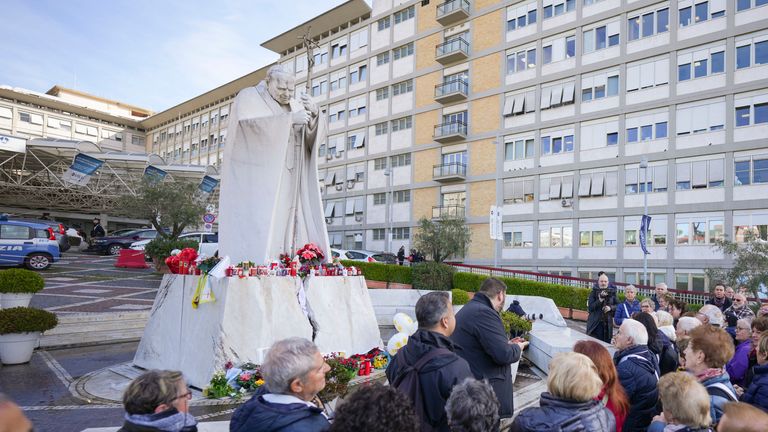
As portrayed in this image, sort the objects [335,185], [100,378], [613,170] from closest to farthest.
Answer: [100,378] → [613,170] → [335,185]

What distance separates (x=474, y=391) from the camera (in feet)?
8.81

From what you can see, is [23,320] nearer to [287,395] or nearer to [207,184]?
[287,395]

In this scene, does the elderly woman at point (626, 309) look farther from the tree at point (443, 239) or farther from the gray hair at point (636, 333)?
the tree at point (443, 239)

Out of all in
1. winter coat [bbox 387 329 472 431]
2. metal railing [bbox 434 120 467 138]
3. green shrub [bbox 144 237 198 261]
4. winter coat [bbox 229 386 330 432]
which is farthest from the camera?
metal railing [bbox 434 120 467 138]

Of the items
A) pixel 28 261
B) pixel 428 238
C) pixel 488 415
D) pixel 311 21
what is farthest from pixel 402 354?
pixel 311 21

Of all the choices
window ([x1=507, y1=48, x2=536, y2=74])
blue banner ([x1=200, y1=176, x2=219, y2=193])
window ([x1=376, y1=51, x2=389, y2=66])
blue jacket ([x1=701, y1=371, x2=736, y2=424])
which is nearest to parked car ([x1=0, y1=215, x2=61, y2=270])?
blue banner ([x1=200, y1=176, x2=219, y2=193])

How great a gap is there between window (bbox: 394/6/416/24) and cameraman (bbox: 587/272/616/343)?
117 ft

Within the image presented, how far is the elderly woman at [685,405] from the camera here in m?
2.88

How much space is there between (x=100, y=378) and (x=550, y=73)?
99.7 ft

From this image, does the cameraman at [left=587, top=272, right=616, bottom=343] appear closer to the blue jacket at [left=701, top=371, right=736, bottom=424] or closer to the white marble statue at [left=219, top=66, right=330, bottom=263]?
the white marble statue at [left=219, top=66, right=330, bottom=263]

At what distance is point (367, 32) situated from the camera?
4319 centimetres

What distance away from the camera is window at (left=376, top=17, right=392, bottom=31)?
41.6 m

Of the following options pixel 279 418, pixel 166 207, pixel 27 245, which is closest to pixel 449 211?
pixel 166 207

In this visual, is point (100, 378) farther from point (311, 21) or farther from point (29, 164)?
point (311, 21)
